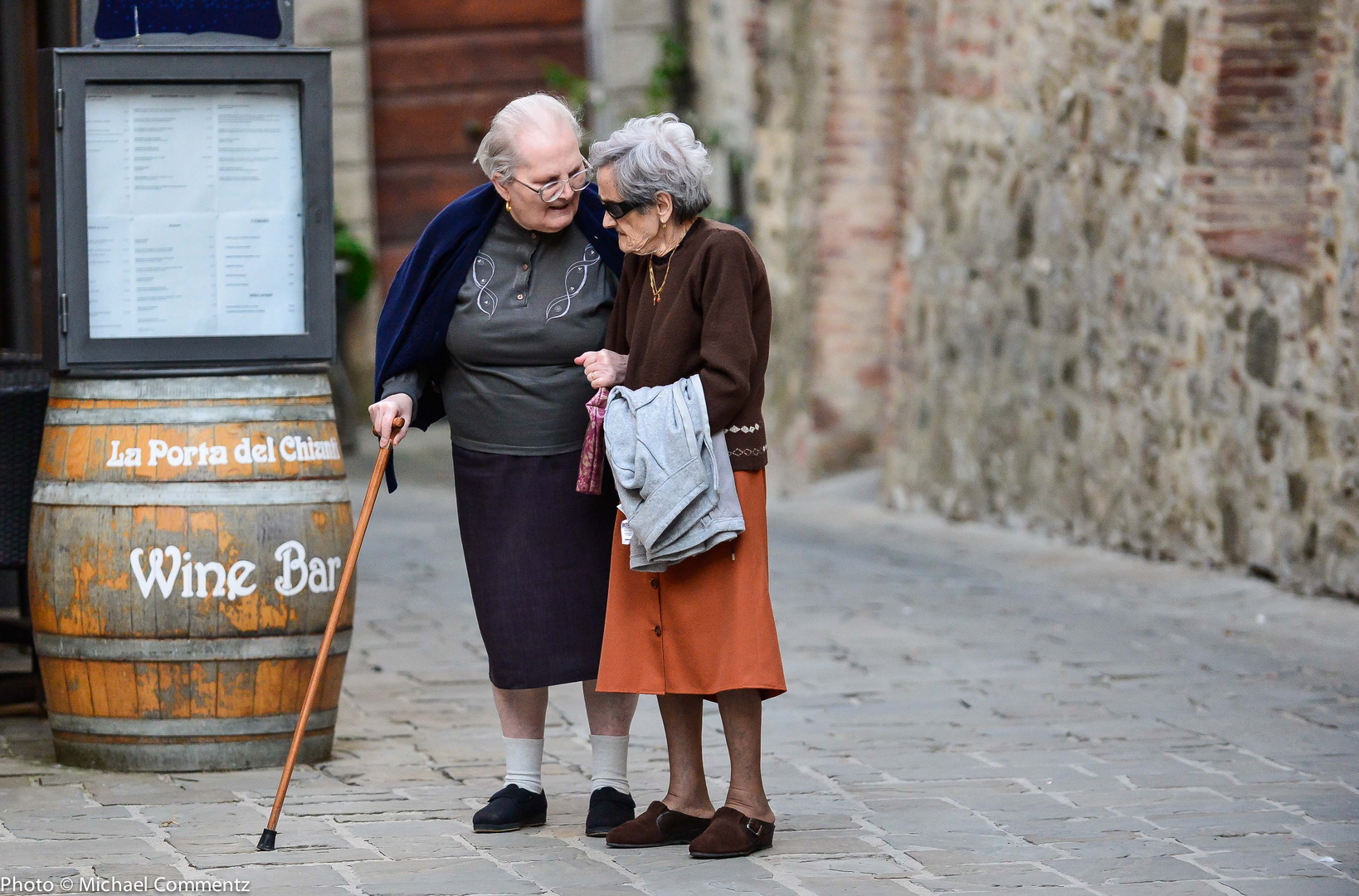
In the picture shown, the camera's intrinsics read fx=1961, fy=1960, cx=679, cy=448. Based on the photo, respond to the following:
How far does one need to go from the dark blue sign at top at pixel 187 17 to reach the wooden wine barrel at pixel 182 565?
2.75 ft

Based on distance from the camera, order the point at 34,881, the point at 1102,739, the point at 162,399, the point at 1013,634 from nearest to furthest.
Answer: the point at 34,881 < the point at 162,399 < the point at 1102,739 < the point at 1013,634

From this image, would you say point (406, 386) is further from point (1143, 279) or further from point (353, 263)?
point (353, 263)

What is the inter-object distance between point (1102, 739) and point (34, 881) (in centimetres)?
265

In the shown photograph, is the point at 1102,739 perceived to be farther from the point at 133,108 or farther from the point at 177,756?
the point at 133,108

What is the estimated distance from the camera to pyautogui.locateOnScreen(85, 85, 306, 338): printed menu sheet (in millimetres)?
4625

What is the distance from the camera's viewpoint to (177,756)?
15.2ft

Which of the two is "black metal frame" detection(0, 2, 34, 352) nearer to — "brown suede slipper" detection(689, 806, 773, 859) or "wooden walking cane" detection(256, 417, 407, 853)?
"wooden walking cane" detection(256, 417, 407, 853)

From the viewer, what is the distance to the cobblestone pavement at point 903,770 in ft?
12.6

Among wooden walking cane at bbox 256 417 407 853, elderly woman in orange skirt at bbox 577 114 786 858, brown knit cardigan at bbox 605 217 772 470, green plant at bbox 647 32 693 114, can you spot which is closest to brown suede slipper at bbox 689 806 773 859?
elderly woman in orange skirt at bbox 577 114 786 858

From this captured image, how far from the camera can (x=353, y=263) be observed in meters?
12.4

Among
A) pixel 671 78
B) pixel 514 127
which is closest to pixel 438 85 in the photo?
pixel 671 78

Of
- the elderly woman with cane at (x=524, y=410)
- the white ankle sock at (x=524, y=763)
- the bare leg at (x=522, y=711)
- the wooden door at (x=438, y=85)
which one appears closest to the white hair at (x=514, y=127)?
the elderly woman with cane at (x=524, y=410)

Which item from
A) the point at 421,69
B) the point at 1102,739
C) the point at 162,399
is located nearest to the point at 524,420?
the point at 162,399

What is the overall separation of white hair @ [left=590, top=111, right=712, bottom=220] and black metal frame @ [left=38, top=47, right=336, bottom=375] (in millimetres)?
1034
